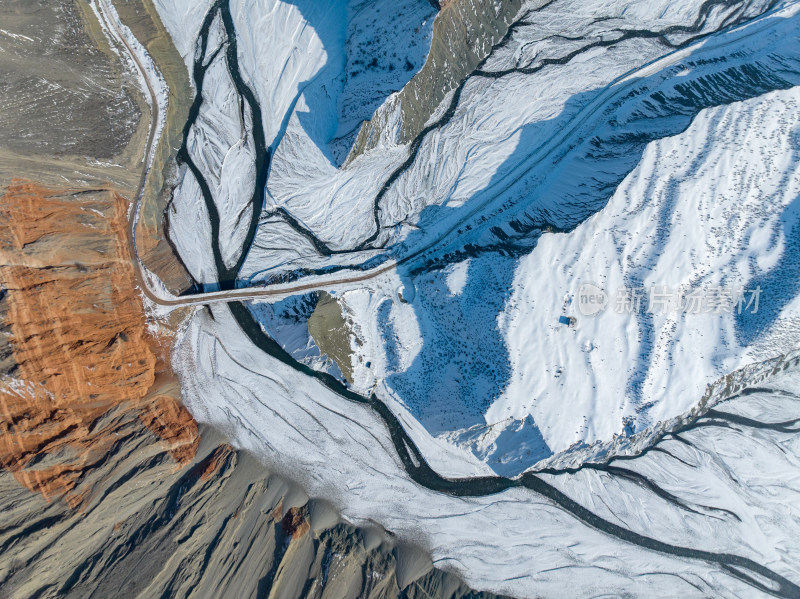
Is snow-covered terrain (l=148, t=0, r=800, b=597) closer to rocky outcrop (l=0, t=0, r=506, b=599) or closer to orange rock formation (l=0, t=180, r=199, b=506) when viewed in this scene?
rocky outcrop (l=0, t=0, r=506, b=599)

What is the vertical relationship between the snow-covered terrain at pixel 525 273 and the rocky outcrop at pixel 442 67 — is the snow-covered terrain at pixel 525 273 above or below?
below

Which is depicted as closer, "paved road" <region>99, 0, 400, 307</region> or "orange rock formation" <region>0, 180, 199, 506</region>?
"orange rock formation" <region>0, 180, 199, 506</region>

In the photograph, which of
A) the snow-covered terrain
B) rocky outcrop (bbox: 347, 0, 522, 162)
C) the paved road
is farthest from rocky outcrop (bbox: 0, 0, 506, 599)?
rocky outcrop (bbox: 347, 0, 522, 162)

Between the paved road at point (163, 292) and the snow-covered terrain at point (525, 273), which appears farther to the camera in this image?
the paved road at point (163, 292)

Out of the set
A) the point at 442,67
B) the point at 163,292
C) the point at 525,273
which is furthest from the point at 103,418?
the point at 442,67

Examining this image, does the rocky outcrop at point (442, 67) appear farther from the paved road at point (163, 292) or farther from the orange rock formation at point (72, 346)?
the orange rock formation at point (72, 346)

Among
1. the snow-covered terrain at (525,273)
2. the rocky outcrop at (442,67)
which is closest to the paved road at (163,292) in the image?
the snow-covered terrain at (525,273)

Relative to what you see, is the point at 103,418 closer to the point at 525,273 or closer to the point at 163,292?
the point at 163,292

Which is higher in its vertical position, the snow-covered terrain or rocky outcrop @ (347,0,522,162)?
rocky outcrop @ (347,0,522,162)
